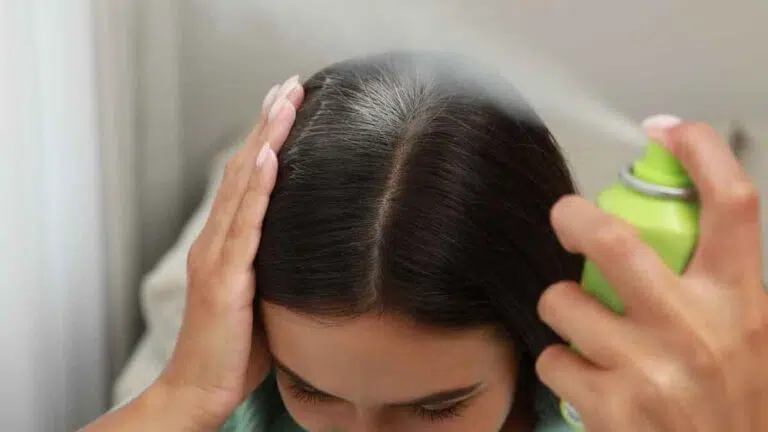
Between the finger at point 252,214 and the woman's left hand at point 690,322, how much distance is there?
0.28 m

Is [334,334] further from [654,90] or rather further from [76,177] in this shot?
[654,90]

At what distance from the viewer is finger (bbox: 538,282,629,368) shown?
431 millimetres

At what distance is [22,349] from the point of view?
835 mm

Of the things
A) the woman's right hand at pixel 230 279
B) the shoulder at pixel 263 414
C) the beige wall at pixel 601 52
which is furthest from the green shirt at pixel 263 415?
the beige wall at pixel 601 52

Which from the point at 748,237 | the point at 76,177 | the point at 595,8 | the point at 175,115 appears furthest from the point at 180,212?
the point at 748,237

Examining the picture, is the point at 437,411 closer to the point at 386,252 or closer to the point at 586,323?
the point at 386,252

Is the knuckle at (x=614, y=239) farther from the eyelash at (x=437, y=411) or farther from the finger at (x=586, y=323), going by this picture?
the eyelash at (x=437, y=411)

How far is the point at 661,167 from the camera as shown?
1.48ft

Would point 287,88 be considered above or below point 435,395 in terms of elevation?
above

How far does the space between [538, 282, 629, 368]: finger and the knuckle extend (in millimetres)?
36

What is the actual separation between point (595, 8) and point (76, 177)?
27.6 inches

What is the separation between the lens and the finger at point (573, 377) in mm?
439

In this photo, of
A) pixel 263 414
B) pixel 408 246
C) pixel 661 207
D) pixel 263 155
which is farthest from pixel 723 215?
pixel 263 414

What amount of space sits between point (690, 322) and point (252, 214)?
0.34 m
